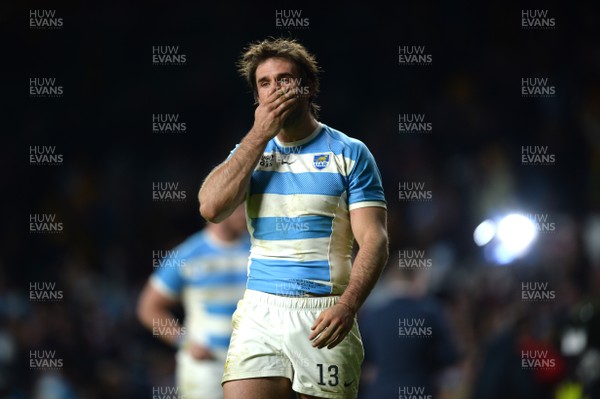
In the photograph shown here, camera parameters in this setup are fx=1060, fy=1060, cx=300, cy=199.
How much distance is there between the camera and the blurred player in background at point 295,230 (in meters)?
4.67

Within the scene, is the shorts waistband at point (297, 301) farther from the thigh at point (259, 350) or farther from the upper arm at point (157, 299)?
the upper arm at point (157, 299)

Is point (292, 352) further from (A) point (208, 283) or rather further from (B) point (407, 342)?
(B) point (407, 342)

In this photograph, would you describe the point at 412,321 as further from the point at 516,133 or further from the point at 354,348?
the point at 516,133

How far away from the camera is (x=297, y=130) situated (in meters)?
4.95

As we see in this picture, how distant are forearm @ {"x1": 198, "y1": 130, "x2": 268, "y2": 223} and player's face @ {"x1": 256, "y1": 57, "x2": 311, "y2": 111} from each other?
0.27 metres

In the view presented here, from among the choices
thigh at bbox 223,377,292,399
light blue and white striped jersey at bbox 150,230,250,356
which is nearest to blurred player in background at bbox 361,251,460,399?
light blue and white striped jersey at bbox 150,230,250,356

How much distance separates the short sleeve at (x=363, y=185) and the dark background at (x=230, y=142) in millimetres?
5052

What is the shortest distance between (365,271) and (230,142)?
8.74 meters

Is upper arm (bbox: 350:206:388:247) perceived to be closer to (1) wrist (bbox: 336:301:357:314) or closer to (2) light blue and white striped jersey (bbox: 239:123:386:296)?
(2) light blue and white striped jersey (bbox: 239:123:386:296)

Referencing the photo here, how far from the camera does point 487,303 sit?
10875 millimetres

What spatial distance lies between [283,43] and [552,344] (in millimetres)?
5424

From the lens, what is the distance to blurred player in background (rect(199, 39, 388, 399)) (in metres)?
4.67

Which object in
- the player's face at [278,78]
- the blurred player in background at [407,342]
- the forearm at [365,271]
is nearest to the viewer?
the forearm at [365,271]

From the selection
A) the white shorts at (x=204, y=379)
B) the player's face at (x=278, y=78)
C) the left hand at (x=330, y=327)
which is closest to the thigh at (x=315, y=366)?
the left hand at (x=330, y=327)
